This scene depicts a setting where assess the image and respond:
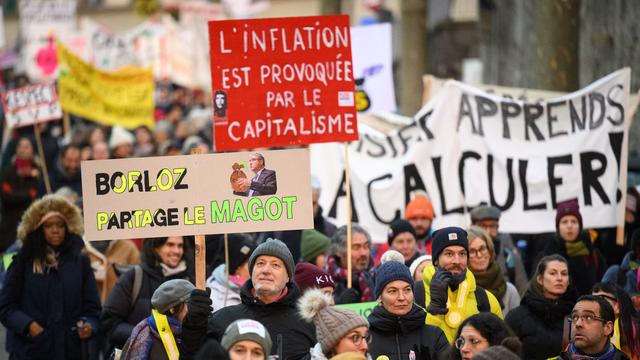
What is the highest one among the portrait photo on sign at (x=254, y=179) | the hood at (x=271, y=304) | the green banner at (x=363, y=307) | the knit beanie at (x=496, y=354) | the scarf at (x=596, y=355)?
the portrait photo on sign at (x=254, y=179)

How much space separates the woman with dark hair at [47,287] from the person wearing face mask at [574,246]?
11.3ft

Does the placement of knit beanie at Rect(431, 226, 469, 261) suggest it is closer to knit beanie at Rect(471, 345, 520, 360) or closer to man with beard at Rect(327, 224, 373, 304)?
man with beard at Rect(327, 224, 373, 304)

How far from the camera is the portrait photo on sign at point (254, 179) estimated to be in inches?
317

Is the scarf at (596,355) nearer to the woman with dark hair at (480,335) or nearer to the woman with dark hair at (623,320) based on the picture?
the woman with dark hair at (623,320)

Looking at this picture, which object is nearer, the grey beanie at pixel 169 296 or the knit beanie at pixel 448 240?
the grey beanie at pixel 169 296

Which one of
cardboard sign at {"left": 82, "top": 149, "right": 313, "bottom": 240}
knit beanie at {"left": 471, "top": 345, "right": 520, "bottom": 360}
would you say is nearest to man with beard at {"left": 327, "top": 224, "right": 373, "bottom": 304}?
cardboard sign at {"left": 82, "top": 149, "right": 313, "bottom": 240}

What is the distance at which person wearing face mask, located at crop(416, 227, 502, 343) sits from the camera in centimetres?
820

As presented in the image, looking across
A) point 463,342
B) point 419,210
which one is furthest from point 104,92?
point 463,342

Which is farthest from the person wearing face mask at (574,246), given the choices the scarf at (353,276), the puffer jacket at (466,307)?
the puffer jacket at (466,307)

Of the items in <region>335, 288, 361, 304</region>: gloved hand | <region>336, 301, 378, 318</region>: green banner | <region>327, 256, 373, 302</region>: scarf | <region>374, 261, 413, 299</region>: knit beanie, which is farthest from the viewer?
<region>327, 256, 373, 302</region>: scarf

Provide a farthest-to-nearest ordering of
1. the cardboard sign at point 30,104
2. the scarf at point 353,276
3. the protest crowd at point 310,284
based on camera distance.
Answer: the cardboard sign at point 30,104 → the scarf at point 353,276 → the protest crowd at point 310,284

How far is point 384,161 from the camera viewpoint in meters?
13.0

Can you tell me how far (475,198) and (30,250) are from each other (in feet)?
14.1

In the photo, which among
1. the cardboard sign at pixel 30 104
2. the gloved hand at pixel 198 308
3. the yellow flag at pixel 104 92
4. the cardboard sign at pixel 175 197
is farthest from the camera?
the yellow flag at pixel 104 92
